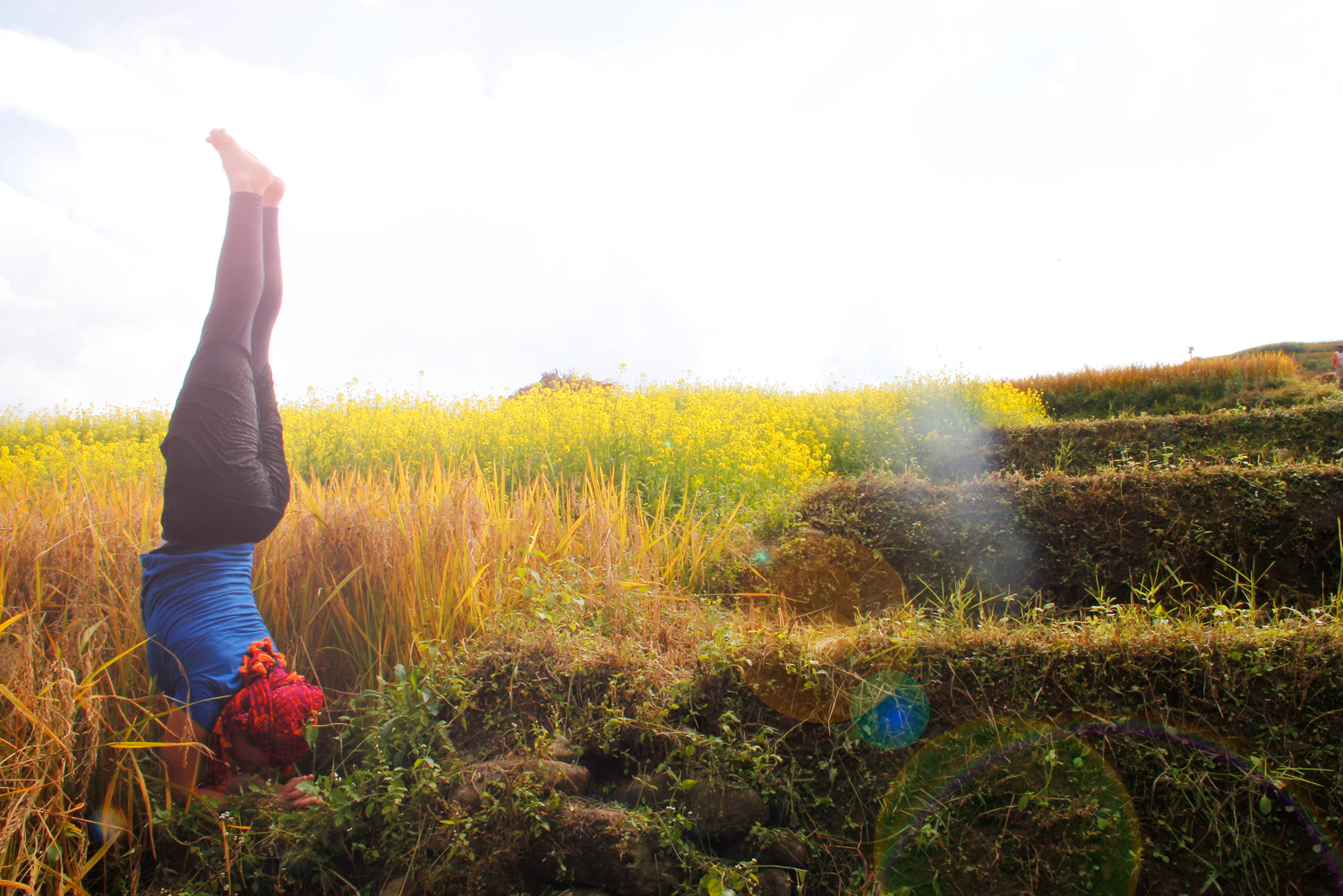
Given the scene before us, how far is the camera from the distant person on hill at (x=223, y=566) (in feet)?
7.95

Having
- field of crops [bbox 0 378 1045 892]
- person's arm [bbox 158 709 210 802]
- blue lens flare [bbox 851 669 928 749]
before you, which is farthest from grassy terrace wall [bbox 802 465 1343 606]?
person's arm [bbox 158 709 210 802]

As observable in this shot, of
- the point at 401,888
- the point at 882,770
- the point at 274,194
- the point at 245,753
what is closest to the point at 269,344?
the point at 274,194

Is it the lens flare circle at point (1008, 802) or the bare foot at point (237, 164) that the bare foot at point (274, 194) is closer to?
the bare foot at point (237, 164)

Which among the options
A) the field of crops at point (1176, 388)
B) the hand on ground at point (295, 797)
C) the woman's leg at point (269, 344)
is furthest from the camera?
the field of crops at point (1176, 388)

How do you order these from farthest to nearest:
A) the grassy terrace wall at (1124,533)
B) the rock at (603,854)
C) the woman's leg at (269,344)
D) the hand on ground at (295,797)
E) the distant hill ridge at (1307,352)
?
1. the distant hill ridge at (1307,352)
2. the grassy terrace wall at (1124,533)
3. the woman's leg at (269,344)
4. the hand on ground at (295,797)
5. the rock at (603,854)

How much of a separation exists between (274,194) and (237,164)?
0.52ft

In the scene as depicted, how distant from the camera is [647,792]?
92.9 inches

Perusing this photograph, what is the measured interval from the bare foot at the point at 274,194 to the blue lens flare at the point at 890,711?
292 centimetres

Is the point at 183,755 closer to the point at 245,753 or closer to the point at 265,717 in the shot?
the point at 245,753

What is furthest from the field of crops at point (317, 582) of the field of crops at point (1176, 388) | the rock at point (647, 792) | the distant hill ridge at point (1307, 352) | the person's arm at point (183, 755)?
the distant hill ridge at point (1307, 352)

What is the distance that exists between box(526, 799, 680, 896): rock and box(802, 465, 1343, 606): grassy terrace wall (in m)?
3.23

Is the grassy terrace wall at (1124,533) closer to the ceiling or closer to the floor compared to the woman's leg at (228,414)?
closer to the floor

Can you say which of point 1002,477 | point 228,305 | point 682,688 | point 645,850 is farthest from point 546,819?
point 1002,477

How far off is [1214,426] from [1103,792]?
884 centimetres
